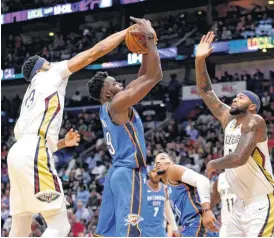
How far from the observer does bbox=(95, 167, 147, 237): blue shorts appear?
16.5 feet

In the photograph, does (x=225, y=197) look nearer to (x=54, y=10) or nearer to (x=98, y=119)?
(x=98, y=119)

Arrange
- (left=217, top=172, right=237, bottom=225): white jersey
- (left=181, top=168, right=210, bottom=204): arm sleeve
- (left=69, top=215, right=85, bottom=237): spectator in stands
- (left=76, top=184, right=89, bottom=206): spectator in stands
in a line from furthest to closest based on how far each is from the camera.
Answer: (left=76, top=184, right=89, bottom=206): spectator in stands, (left=69, top=215, right=85, bottom=237): spectator in stands, (left=217, top=172, right=237, bottom=225): white jersey, (left=181, top=168, right=210, bottom=204): arm sleeve

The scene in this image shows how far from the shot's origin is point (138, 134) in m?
5.16

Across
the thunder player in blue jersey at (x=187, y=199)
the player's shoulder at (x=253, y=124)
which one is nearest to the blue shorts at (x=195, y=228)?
the thunder player in blue jersey at (x=187, y=199)

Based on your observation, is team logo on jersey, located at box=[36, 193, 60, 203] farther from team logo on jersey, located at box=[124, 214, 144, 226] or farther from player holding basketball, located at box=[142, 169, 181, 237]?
player holding basketball, located at box=[142, 169, 181, 237]

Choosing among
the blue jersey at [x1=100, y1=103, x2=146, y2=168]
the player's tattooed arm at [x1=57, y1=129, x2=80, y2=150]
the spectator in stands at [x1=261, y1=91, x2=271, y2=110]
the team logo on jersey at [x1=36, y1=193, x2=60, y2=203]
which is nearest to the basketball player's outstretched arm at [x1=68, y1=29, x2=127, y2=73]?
the blue jersey at [x1=100, y1=103, x2=146, y2=168]

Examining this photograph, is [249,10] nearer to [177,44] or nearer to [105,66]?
[177,44]

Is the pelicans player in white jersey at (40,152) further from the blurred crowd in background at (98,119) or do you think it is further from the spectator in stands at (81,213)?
the spectator in stands at (81,213)

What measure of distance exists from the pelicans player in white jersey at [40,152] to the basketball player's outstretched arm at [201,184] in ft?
4.78

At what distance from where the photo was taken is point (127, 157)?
514 cm

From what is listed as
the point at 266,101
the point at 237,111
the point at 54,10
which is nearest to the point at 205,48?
the point at 237,111

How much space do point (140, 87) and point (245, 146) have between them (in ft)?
3.34

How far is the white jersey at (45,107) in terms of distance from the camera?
15.9ft

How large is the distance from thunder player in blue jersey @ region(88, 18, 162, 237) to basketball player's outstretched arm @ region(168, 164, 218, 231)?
67 centimetres
